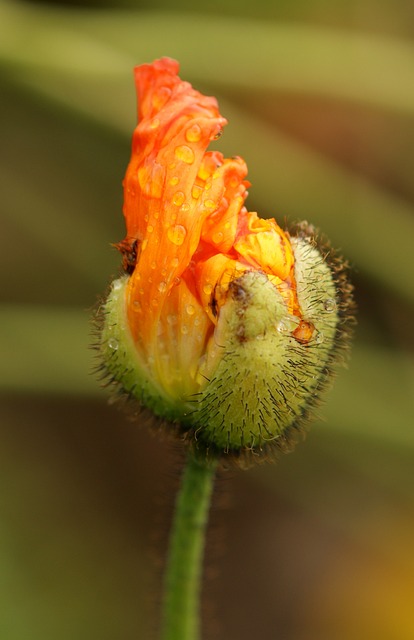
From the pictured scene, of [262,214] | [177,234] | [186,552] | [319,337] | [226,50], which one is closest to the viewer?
[177,234]

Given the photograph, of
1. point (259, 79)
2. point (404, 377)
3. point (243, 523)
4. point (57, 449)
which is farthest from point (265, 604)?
point (259, 79)

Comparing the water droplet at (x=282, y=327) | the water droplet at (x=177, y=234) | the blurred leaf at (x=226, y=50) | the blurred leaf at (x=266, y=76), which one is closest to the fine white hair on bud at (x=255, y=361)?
the water droplet at (x=282, y=327)

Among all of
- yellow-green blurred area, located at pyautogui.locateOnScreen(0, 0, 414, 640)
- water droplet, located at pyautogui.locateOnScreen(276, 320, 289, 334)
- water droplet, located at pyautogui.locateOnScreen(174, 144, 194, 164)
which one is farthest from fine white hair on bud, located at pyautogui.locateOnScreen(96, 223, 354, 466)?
yellow-green blurred area, located at pyautogui.locateOnScreen(0, 0, 414, 640)

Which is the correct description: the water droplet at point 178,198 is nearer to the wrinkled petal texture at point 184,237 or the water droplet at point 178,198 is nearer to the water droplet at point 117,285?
the wrinkled petal texture at point 184,237

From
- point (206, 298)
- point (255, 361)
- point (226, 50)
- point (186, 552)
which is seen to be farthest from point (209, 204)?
point (226, 50)

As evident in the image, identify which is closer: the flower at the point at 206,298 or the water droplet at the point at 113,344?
the flower at the point at 206,298

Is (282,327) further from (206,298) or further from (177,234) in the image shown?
(177,234)
